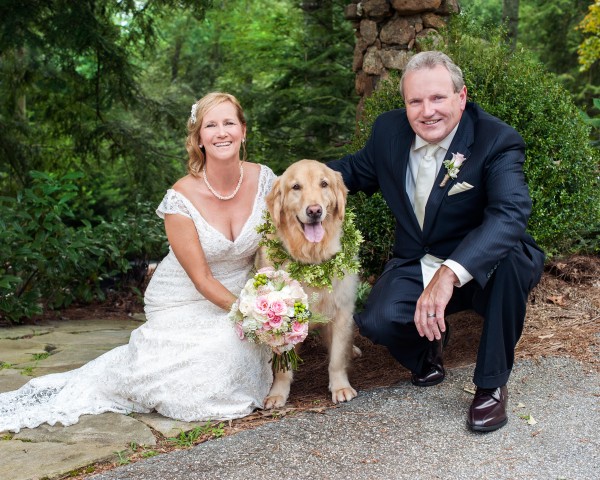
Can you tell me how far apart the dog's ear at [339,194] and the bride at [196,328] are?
19.2 inches

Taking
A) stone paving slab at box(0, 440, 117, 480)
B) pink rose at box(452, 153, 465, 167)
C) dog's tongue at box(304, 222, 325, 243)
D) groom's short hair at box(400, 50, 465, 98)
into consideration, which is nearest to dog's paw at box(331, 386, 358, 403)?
dog's tongue at box(304, 222, 325, 243)

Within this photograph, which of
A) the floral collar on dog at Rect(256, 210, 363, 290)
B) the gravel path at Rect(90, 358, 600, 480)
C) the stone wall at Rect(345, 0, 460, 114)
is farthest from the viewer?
the stone wall at Rect(345, 0, 460, 114)

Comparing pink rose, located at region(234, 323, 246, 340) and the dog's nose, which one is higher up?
the dog's nose

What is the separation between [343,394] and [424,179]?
1200mm

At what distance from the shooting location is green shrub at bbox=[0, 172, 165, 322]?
5.55 m

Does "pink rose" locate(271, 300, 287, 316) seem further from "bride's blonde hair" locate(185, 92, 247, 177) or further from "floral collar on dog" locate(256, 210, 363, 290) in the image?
"bride's blonde hair" locate(185, 92, 247, 177)

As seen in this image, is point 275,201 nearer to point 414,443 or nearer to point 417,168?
point 417,168

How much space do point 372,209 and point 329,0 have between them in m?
4.80

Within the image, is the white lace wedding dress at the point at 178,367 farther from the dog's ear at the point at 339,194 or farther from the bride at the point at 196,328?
the dog's ear at the point at 339,194

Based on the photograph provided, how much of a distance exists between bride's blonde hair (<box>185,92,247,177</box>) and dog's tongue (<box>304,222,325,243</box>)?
80 cm

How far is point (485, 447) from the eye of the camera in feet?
9.41

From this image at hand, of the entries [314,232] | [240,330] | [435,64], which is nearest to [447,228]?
[314,232]

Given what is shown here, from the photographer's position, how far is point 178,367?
3525 millimetres

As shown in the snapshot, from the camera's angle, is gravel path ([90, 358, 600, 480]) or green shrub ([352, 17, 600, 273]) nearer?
gravel path ([90, 358, 600, 480])
